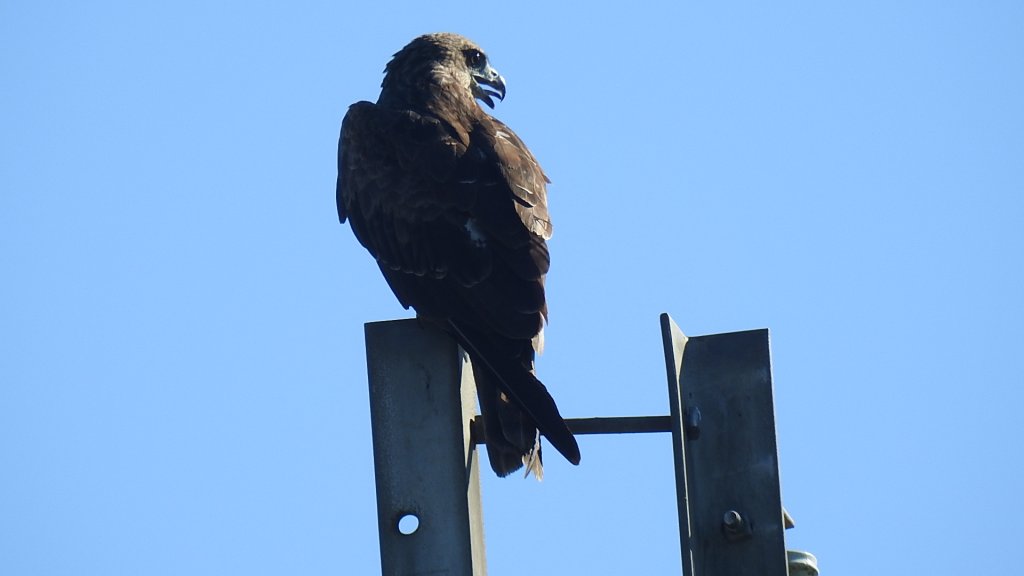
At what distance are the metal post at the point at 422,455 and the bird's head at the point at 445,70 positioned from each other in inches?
131

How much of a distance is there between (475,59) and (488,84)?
0.17m

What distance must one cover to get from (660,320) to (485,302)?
1.65 m

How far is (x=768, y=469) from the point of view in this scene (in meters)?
3.92

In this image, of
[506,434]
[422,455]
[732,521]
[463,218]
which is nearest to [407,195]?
[463,218]

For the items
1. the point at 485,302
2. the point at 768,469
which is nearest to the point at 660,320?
the point at 768,469

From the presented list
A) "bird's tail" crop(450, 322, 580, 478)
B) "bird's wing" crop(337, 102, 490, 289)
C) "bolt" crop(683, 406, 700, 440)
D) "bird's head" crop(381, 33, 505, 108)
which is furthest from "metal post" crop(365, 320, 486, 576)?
"bird's head" crop(381, 33, 505, 108)

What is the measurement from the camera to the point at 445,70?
7.67 m

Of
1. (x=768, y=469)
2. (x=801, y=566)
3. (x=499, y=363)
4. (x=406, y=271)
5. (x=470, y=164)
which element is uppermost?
(x=470, y=164)

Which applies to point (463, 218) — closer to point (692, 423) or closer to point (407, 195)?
point (407, 195)

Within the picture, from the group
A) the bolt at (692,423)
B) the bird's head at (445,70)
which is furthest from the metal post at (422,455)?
the bird's head at (445,70)

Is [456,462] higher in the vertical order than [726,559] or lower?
higher

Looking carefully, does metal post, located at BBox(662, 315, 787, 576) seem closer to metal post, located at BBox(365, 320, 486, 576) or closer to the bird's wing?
metal post, located at BBox(365, 320, 486, 576)

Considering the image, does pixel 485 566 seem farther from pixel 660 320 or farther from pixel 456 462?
pixel 660 320

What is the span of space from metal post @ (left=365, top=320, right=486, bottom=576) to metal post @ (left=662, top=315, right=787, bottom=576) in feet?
2.14
